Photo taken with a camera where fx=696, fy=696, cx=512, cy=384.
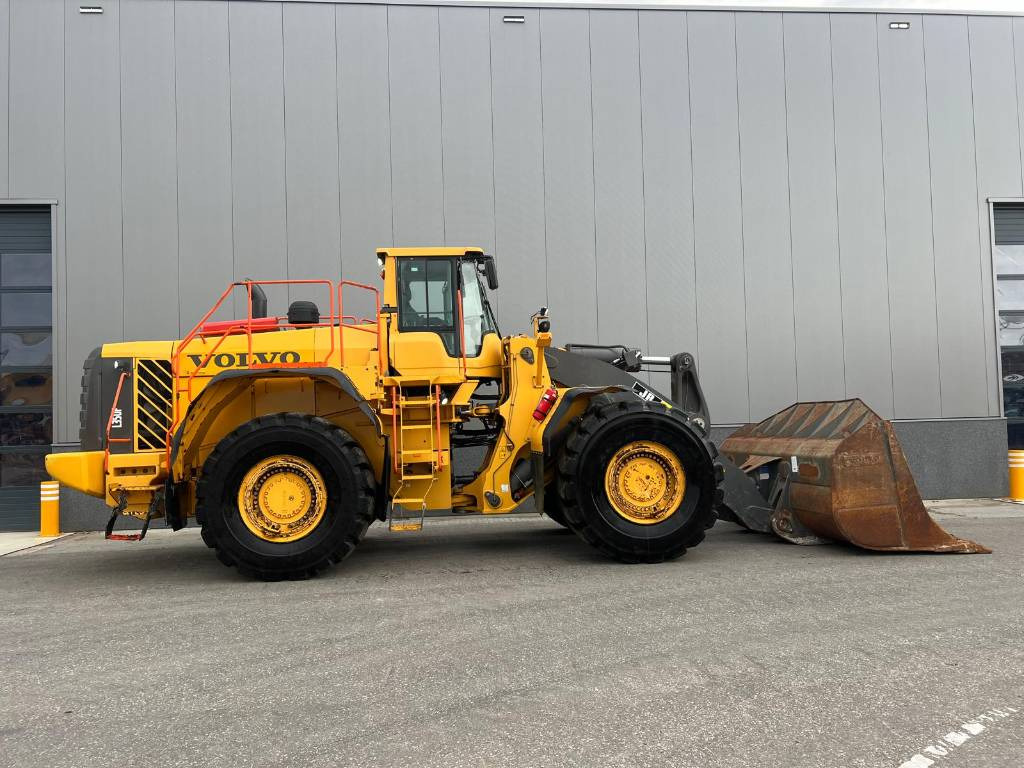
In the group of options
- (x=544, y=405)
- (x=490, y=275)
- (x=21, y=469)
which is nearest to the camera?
(x=544, y=405)

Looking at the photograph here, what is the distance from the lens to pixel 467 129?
10.3 m

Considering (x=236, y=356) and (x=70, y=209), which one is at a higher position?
(x=70, y=209)

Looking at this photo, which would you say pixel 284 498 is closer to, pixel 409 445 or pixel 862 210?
pixel 409 445

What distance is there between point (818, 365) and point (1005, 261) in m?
4.04

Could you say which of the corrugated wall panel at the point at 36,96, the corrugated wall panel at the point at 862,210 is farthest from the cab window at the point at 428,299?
the corrugated wall panel at the point at 862,210

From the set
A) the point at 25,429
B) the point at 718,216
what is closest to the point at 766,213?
the point at 718,216

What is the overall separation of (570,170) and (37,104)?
763cm

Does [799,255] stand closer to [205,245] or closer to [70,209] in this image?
[205,245]

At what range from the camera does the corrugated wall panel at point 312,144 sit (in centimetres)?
1005

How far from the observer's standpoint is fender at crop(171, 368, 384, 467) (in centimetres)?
571

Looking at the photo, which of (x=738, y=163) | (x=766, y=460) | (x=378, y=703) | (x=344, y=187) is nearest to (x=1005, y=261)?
(x=738, y=163)

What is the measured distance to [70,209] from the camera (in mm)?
9812

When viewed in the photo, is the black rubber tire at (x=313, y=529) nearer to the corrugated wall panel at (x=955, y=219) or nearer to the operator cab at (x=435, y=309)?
the operator cab at (x=435, y=309)

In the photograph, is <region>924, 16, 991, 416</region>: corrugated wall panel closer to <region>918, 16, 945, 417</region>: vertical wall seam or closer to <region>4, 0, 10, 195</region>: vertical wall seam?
<region>918, 16, 945, 417</region>: vertical wall seam
